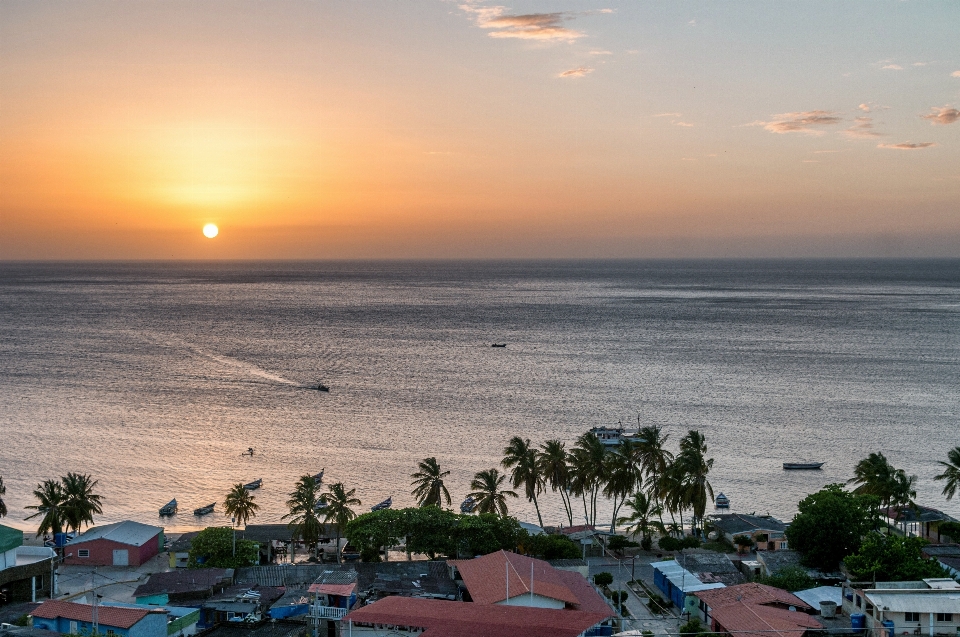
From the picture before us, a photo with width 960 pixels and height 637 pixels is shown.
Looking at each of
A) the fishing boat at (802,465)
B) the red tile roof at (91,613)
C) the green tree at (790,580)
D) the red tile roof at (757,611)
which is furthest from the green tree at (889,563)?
the fishing boat at (802,465)

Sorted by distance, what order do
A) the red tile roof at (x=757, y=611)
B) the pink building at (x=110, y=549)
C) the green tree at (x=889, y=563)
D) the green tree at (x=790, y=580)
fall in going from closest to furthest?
the red tile roof at (x=757, y=611)
the green tree at (x=889, y=563)
the green tree at (x=790, y=580)
the pink building at (x=110, y=549)

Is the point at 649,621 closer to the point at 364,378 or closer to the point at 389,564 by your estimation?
the point at 389,564

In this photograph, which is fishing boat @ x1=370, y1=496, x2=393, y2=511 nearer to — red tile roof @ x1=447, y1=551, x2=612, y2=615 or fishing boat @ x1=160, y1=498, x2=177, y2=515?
fishing boat @ x1=160, y1=498, x2=177, y2=515

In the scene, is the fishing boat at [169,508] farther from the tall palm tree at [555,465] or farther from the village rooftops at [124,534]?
the tall palm tree at [555,465]

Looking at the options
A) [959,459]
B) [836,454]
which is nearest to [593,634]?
[959,459]

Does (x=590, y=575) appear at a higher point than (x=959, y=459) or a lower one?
lower

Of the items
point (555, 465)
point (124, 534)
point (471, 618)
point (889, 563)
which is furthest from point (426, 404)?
point (471, 618)

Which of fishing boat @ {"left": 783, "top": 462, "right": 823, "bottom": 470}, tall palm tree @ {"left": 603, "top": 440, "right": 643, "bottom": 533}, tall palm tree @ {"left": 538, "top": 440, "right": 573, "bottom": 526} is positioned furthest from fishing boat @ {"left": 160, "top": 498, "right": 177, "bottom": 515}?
fishing boat @ {"left": 783, "top": 462, "right": 823, "bottom": 470}
